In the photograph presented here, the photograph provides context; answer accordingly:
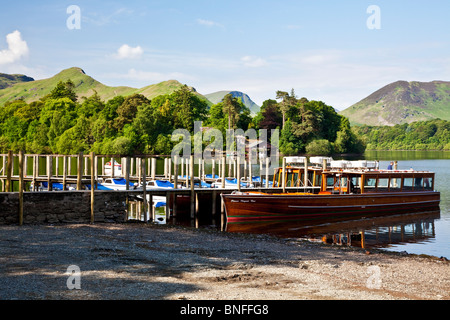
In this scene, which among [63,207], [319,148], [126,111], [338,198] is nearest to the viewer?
[63,207]

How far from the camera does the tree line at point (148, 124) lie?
109 meters

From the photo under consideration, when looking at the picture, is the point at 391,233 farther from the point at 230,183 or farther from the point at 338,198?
the point at 230,183

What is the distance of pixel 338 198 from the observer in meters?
31.6

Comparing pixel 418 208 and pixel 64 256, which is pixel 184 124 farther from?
pixel 64 256

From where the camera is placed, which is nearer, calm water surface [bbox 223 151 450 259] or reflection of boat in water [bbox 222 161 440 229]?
calm water surface [bbox 223 151 450 259]

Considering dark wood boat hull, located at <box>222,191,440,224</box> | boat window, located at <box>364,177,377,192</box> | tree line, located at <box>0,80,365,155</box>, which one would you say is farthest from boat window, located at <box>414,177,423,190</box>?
tree line, located at <box>0,80,365,155</box>

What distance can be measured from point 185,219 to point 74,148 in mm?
87728

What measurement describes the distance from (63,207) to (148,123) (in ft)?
290

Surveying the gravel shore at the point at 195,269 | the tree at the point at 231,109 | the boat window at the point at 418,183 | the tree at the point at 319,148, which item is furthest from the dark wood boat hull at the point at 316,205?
the tree at the point at 231,109

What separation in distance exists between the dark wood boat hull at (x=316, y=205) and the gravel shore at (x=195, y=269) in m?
7.75

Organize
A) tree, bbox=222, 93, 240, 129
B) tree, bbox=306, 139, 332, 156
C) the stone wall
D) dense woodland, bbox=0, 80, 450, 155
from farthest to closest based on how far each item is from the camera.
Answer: tree, bbox=222, 93, 240, 129 < tree, bbox=306, 139, 332, 156 < dense woodland, bbox=0, 80, 450, 155 < the stone wall

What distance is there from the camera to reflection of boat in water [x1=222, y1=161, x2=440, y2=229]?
28641 mm

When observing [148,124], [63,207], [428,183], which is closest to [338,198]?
[428,183]

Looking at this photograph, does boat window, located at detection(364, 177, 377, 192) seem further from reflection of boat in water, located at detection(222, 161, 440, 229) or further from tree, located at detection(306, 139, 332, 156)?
tree, located at detection(306, 139, 332, 156)
